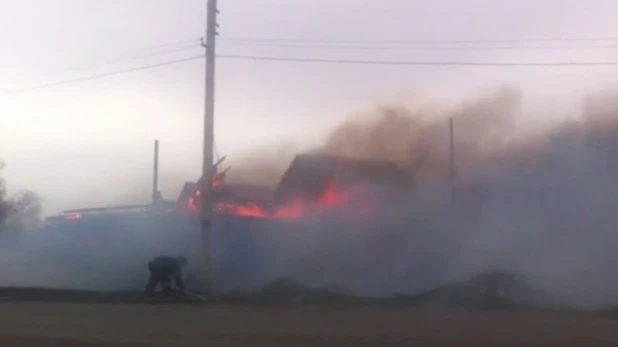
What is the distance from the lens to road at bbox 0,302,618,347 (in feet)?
65.1

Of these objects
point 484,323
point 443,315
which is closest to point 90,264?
point 443,315

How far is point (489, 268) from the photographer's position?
38.0m

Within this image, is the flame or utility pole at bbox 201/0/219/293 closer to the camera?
utility pole at bbox 201/0/219/293

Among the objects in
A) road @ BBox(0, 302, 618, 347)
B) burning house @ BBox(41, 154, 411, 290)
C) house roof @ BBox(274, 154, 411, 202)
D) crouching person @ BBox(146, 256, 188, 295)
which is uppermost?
house roof @ BBox(274, 154, 411, 202)

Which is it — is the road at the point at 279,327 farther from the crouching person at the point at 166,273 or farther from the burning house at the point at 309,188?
the burning house at the point at 309,188

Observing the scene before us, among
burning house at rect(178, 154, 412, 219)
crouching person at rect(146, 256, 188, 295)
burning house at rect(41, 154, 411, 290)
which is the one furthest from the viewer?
burning house at rect(178, 154, 412, 219)

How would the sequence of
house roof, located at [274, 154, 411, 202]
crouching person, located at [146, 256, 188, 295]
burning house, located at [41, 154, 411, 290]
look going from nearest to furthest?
crouching person, located at [146, 256, 188, 295] < burning house, located at [41, 154, 411, 290] < house roof, located at [274, 154, 411, 202]

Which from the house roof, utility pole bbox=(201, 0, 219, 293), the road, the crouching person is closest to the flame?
the house roof

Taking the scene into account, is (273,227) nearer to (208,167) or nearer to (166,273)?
(166,273)

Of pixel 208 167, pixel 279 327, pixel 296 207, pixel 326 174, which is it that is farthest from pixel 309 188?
pixel 279 327

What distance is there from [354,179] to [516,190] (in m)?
9.09

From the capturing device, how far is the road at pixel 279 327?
65.1 ft

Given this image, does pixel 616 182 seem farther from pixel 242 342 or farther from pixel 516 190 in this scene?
pixel 242 342

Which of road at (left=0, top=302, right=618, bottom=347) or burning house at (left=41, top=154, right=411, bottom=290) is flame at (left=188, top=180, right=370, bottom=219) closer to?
burning house at (left=41, top=154, right=411, bottom=290)
